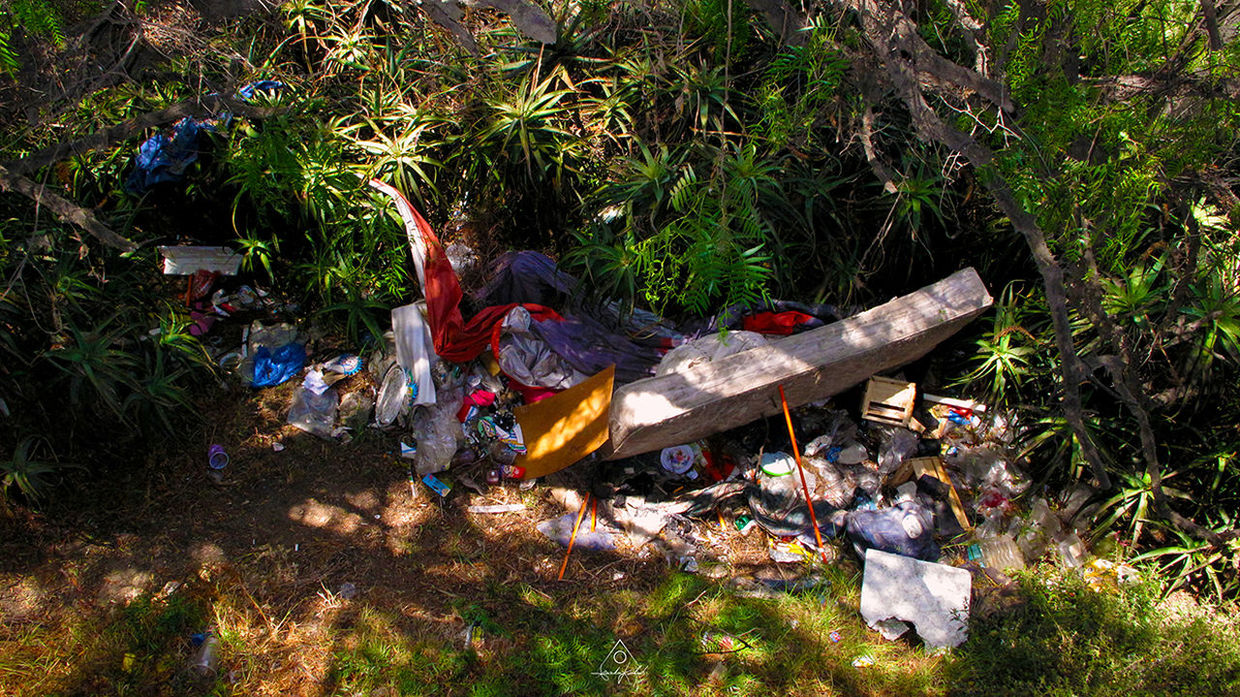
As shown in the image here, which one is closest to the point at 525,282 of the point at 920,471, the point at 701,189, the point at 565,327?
the point at 565,327

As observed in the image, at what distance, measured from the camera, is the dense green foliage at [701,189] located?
8.60ft

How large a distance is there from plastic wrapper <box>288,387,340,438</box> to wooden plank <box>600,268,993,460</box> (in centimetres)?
136

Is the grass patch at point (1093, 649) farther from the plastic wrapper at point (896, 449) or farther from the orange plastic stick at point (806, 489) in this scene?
the plastic wrapper at point (896, 449)

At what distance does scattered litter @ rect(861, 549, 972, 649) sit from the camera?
108 inches

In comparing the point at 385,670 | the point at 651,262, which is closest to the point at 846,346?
the point at 651,262

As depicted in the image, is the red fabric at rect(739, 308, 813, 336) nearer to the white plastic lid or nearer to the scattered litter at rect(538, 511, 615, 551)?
the white plastic lid

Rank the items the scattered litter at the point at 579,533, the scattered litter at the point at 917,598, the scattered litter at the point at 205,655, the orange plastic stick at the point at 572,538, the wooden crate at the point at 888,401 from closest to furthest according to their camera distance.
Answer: the scattered litter at the point at 205,655
the scattered litter at the point at 917,598
the orange plastic stick at the point at 572,538
the scattered litter at the point at 579,533
the wooden crate at the point at 888,401

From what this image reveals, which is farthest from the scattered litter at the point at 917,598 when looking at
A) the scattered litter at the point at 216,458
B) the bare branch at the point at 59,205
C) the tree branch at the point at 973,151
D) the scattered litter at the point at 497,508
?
the bare branch at the point at 59,205

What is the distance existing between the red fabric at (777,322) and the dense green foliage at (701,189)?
165mm

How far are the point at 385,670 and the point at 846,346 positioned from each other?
232cm

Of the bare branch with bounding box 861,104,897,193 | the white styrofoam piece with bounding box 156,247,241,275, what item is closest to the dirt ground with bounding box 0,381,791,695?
the white styrofoam piece with bounding box 156,247,241,275

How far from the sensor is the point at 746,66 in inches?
151

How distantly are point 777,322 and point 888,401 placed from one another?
67 cm

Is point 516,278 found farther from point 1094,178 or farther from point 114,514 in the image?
point 1094,178
